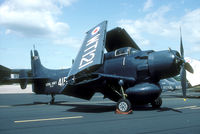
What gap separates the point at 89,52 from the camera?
32.5 ft

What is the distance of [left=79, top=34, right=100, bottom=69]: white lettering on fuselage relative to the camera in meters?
9.44

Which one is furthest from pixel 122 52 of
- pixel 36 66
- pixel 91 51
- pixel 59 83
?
pixel 36 66

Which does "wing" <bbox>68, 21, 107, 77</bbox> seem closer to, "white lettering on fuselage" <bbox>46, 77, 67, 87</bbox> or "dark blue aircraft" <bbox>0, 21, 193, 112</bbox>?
"dark blue aircraft" <bbox>0, 21, 193, 112</bbox>

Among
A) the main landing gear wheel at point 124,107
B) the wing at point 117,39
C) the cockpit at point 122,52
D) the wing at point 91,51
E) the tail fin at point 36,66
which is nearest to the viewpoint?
the wing at point 91,51

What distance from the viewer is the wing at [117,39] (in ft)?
44.2

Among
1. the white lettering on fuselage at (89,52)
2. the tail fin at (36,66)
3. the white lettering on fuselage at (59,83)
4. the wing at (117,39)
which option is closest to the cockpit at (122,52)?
the white lettering on fuselage at (89,52)

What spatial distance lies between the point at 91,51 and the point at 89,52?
0.50 feet

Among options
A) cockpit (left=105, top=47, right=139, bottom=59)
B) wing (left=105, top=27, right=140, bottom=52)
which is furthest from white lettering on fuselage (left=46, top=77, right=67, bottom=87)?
cockpit (left=105, top=47, right=139, bottom=59)

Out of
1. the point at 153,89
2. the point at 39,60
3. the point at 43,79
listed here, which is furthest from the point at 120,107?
the point at 39,60

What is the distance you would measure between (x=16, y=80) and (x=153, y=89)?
10146 mm

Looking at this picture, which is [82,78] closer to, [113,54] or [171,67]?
[113,54]

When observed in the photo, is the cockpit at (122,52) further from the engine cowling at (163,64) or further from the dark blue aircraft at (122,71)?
the engine cowling at (163,64)

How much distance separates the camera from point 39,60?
18.4 meters

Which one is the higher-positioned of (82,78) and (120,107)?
(82,78)
